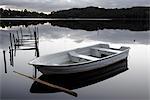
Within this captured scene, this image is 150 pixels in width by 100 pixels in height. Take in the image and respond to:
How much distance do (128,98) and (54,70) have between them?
3196mm

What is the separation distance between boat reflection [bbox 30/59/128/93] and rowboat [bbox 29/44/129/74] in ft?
0.97

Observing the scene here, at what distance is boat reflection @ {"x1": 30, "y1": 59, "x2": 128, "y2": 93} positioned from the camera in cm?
971

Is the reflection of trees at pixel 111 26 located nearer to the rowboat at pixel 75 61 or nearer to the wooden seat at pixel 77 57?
the rowboat at pixel 75 61

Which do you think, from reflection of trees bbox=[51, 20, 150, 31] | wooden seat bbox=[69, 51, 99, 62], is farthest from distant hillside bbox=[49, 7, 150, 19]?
wooden seat bbox=[69, 51, 99, 62]

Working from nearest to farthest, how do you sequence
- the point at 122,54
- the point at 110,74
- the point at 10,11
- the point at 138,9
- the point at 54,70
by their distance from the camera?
the point at 54,70 → the point at 110,74 → the point at 122,54 → the point at 138,9 → the point at 10,11

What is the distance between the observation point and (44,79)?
418 inches

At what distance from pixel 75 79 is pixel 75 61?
5.67ft

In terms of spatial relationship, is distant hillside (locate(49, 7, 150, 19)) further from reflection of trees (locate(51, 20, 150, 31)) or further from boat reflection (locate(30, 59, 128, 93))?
boat reflection (locate(30, 59, 128, 93))

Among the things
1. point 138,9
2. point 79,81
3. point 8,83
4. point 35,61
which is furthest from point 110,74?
point 138,9

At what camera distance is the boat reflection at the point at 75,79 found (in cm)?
971

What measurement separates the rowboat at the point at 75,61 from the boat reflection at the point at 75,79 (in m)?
0.30

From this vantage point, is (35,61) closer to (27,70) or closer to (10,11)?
(27,70)

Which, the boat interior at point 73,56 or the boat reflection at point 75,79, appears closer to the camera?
the boat reflection at point 75,79

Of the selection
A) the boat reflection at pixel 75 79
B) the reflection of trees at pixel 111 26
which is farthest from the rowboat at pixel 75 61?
the reflection of trees at pixel 111 26
